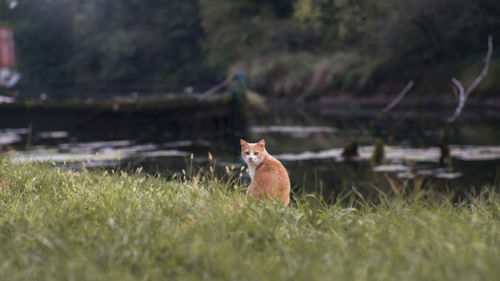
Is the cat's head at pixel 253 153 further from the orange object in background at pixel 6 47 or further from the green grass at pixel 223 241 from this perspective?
the orange object in background at pixel 6 47

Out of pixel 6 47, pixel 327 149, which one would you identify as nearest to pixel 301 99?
pixel 327 149

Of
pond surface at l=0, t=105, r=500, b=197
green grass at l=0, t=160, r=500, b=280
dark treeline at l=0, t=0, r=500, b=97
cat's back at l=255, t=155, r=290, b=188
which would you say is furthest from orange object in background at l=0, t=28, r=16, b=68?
cat's back at l=255, t=155, r=290, b=188

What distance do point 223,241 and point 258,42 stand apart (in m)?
41.1

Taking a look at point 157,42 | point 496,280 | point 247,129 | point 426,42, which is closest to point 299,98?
point 426,42

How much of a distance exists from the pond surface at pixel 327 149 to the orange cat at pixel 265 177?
3239 mm

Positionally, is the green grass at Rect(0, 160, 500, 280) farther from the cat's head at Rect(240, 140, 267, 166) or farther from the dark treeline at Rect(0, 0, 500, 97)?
the dark treeline at Rect(0, 0, 500, 97)

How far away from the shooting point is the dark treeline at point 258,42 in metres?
28.0

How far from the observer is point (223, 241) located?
12.3ft

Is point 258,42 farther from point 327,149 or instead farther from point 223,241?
point 223,241

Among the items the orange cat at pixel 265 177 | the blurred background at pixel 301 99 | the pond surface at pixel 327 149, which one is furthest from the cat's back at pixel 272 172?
the pond surface at pixel 327 149

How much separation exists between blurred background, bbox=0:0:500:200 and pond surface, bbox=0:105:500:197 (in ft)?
0.19

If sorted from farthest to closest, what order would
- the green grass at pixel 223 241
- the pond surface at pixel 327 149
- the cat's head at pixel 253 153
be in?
the pond surface at pixel 327 149 → the cat's head at pixel 253 153 → the green grass at pixel 223 241

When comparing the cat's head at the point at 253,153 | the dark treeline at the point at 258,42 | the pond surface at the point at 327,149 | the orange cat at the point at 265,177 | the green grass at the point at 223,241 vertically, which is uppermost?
the dark treeline at the point at 258,42

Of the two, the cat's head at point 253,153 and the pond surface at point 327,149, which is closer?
the cat's head at point 253,153
